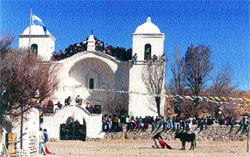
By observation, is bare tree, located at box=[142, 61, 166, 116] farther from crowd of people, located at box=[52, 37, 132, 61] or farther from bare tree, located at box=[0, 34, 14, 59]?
bare tree, located at box=[0, 34, 14, 59]

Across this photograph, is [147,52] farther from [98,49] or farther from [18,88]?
[18,88]

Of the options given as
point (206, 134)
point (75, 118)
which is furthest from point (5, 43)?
point (206, 134)

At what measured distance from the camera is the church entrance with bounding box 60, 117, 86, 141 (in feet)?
126

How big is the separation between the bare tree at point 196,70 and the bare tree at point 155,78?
2.86 metres

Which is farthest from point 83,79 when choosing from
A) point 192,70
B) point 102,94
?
point 192,70

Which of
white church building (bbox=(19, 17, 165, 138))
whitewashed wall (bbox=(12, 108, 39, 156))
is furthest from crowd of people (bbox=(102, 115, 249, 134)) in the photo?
whitewashed wall (bbox=(12, 108, 39, 156))

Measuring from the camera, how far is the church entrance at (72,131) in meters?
38.3

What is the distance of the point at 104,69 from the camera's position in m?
52.8

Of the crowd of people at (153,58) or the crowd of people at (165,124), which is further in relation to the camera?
the crowd of people at (153,58)

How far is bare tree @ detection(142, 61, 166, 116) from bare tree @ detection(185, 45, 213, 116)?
2.86 m

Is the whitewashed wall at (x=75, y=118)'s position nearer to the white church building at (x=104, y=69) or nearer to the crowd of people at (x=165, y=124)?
the crowd of people at (x=165, y=124)

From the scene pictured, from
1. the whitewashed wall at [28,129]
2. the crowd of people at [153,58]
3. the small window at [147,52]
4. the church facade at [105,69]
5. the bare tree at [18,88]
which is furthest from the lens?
the small window at [147,52]

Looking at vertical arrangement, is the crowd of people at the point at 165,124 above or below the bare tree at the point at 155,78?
below

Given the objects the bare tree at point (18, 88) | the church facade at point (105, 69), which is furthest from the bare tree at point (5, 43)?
the church facade at point (105, 69)
